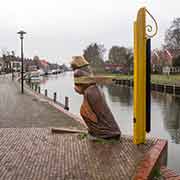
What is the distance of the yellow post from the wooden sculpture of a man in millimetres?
705

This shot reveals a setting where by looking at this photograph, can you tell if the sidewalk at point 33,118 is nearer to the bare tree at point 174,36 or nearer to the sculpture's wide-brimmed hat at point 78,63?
the sculpture's wide-brimmed hat at point 78,63

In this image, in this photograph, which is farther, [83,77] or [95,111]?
[83,77]

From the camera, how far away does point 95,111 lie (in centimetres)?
1012

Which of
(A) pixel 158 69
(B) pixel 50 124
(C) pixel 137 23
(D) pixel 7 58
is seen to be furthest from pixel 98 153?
(D) pixel 7 58

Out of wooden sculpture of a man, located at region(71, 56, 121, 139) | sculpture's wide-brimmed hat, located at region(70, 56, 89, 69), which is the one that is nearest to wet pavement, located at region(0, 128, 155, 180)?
wooden sculpture of a man, located at region(71, 56, 121, 139)

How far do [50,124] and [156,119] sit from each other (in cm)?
1075

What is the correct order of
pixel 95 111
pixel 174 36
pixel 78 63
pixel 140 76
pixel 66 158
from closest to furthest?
pixel 66 158 < pixel 140 76 < pixel 95 111 < pixel 78 63 < pixel 174 36

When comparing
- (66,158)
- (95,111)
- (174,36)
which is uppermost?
(174,36)

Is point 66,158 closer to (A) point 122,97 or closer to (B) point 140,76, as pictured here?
(B) point 140,76

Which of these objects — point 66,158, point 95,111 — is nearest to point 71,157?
point 66,158

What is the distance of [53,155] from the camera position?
28.3 feet

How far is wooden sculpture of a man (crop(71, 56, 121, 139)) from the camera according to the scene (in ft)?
32.8

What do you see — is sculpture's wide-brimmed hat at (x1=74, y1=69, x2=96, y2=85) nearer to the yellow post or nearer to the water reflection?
the yellow post

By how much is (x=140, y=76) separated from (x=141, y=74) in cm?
6
